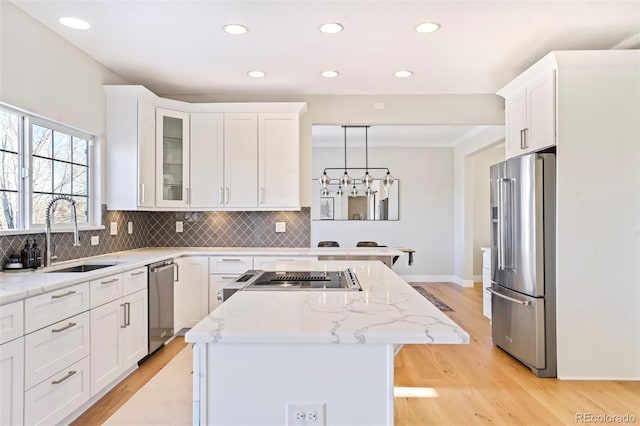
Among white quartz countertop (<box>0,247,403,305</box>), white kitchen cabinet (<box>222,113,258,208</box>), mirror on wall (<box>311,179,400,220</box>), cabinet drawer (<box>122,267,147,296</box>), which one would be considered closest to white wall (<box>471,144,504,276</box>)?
mirror on wall (<box>311,179,400,220</box>)

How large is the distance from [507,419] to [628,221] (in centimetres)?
178

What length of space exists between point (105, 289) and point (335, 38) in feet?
7.95

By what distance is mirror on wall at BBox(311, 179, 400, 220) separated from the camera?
7.87 m

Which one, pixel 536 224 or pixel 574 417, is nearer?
pixel 574 417

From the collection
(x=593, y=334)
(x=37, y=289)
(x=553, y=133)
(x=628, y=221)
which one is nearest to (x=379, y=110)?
(x=553, y=133)

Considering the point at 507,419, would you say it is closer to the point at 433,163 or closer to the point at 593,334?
the point at 593,334

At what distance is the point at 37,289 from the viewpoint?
6.83 feet

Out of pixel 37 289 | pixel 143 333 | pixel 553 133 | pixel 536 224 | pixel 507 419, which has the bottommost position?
pixel 507 419

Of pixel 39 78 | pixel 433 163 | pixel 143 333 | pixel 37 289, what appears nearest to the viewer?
pixel 37 289

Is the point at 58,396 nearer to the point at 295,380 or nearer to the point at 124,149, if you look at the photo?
the point at 295,380

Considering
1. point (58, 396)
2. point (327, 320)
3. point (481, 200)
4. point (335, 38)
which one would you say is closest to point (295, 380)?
point (327, 320)

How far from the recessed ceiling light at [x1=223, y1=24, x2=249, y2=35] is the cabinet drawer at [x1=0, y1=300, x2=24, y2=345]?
2.16 metres

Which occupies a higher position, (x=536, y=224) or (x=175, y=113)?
(x=175, y=113)

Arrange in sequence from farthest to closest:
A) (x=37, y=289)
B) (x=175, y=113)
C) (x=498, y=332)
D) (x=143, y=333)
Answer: (x=175, y=113) → (x=498, y=332) → (x=143, y=333) → (x=37, y=289)
